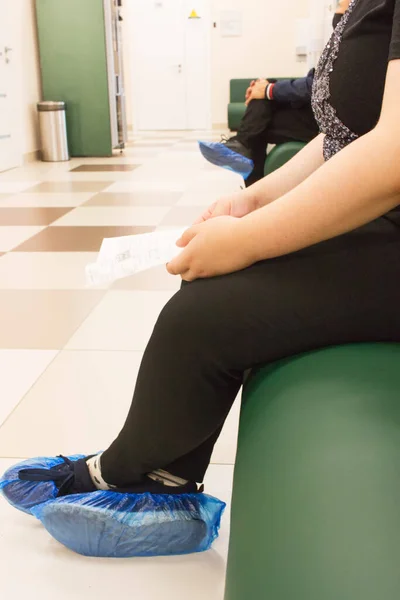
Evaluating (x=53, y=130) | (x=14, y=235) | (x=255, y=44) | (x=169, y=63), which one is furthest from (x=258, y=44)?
(x=14, y=235)

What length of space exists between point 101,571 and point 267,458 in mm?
387

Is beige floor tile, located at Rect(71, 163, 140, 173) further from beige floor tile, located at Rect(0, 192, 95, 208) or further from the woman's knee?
the woman's knee

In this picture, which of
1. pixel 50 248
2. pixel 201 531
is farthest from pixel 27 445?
pixel 50 248

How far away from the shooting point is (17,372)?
1.36m

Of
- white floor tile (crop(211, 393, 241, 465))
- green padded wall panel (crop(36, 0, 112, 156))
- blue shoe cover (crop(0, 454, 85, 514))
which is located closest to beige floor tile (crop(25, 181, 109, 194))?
green padded wall panel (crop(36, 0, 112, 156))

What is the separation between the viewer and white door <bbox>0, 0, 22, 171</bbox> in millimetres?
4625

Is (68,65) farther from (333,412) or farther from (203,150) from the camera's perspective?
(333,412)

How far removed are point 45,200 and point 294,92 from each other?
1.46 m

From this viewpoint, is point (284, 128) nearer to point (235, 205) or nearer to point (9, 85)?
point (235, 205)

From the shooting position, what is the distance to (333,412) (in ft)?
1.82

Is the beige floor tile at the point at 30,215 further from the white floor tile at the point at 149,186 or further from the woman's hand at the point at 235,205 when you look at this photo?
the woman's hand at the point at 235,205

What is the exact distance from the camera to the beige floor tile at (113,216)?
9.21 ft

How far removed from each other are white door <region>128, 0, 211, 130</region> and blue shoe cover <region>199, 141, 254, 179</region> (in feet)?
18.4

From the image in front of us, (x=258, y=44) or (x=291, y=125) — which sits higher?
(x=258, y=44)
